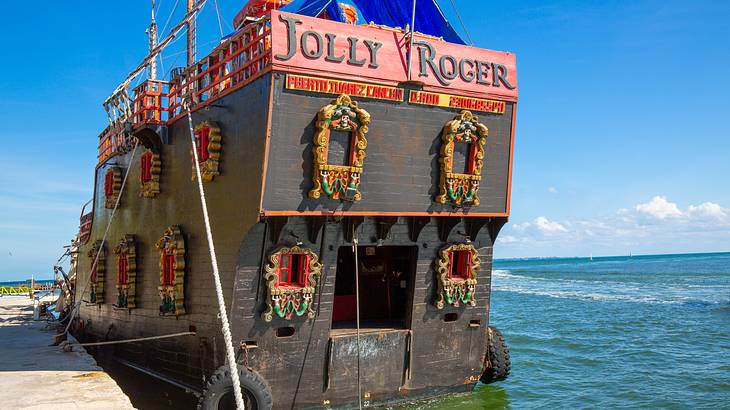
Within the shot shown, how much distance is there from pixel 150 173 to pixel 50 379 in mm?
5355

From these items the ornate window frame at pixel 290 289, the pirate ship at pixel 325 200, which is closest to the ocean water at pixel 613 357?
the pirate ship at pixel 325 200

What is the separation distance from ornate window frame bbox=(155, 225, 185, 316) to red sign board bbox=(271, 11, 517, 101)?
4968mm

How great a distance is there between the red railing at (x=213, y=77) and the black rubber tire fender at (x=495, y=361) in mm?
8422

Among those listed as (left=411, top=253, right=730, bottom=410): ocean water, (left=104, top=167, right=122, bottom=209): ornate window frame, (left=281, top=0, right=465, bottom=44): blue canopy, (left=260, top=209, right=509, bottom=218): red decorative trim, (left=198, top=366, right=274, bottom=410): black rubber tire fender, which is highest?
(left=281, top=0, right=465, bottom=44): blue canopy

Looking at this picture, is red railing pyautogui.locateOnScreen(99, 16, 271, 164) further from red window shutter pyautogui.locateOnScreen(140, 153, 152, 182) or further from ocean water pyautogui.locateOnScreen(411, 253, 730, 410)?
ocean water pyautogui.locateOnScreen(411, 253, 730, 410)

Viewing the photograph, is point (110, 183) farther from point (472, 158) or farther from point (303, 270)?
point (472, 158)

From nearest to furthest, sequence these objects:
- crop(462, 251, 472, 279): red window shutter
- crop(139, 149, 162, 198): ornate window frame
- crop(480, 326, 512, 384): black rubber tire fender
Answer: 1. crop(462, 251, 472, 279): red window shutter
2. crop(480, 326, 512, 384): black rubber tire fender
3. crop(139, 149, 162, 198): ornate window frame

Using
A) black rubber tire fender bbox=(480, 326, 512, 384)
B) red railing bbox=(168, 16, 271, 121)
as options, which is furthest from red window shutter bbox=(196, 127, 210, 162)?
black rubber tire fender bbox=(480, 326, 512, 384)

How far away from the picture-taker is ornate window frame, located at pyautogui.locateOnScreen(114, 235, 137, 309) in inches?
660

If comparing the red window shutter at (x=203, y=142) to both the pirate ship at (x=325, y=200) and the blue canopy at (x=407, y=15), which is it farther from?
the blue canopy at (x=407, y=15)

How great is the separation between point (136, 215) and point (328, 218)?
764 centimetres

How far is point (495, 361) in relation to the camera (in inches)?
595

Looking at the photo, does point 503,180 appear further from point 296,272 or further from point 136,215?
point 136,215

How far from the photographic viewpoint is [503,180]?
14.4 meters
